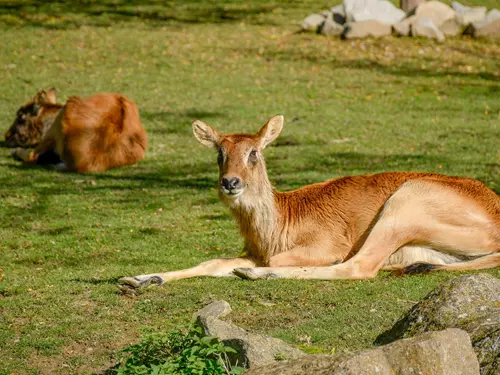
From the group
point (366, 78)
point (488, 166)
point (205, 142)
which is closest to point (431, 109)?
point (366, 78)

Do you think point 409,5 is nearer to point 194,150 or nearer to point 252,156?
point 194,150

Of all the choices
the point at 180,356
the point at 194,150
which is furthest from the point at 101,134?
the point at 180,356

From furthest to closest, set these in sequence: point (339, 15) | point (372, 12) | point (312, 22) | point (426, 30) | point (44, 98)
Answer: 1. point (312, 22)
2. point (339, 15)
3. point (372, 12)
4. point (426, 30)
5. point (44, 98)

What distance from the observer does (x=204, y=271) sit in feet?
27.5

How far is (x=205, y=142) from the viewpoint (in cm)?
891

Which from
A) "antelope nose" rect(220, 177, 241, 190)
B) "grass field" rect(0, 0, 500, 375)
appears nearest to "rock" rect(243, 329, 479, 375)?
"grass field" rect(0, 0, 500, 375)

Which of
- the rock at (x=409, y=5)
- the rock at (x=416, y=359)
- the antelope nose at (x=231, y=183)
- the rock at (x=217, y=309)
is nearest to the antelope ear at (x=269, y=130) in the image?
the antelope nose at (x=231, y=183)

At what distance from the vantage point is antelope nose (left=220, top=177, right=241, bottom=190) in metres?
8.30

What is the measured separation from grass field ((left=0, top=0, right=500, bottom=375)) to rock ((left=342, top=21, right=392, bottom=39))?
479mm

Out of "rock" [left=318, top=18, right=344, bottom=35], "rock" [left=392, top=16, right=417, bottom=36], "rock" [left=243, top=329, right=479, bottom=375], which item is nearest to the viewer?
"rock" [left=243, top=329, right=479, bottom=375]

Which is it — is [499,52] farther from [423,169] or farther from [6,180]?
[6,180]

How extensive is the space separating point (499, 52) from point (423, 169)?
989 centimetres

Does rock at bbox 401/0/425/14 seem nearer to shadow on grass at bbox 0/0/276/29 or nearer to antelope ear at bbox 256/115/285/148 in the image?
shadow on grass at bbox 0/0/276/29

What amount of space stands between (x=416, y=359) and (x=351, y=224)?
4.10m
